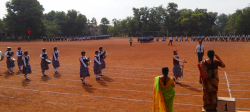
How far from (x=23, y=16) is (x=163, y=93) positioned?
55.5m

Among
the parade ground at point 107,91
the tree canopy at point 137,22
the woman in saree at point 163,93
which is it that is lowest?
the parade ground at point 107,91

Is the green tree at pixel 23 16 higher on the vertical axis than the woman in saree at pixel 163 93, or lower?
higher

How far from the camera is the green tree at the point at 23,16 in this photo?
51594mm

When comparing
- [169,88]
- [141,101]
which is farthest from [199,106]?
[169,88]

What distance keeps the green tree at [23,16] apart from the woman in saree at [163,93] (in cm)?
5472

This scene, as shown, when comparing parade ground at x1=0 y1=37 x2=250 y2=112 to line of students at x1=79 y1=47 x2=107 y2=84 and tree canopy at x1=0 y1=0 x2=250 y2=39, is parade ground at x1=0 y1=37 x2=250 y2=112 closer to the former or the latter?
line of students at x1=79 y1=47 x2=107 y2=84

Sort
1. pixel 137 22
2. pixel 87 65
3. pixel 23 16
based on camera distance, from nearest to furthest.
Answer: pixel 87 65 → pixel 23 16 → pixel 137 22

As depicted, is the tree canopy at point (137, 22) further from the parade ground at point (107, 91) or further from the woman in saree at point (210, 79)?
the woman in saree at point (210, 79)

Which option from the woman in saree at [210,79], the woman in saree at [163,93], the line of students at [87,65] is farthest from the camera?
the line of students at [87,65]

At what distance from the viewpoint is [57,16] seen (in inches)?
2699

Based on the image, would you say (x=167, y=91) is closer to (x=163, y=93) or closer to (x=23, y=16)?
(x=163, y=93)

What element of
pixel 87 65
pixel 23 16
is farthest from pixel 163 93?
pixel 23 16

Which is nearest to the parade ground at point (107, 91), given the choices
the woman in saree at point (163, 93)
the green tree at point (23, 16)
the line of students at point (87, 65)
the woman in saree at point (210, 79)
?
the line of students at point (87, 65)

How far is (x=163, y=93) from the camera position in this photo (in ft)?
16.1
